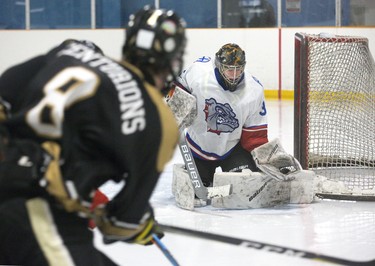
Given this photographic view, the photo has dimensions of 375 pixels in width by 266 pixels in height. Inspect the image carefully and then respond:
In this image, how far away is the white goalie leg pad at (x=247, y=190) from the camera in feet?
12.9

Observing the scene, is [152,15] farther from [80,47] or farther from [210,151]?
[210,151]

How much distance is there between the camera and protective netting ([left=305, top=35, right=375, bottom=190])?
15.3ft

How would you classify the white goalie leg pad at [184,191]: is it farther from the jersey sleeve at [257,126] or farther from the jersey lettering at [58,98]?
the jersey lettering at [58,98]

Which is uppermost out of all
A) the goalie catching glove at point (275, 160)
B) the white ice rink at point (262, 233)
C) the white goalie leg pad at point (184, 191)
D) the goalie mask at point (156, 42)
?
the goalie mask at point (156, 42)

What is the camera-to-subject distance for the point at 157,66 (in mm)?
1659

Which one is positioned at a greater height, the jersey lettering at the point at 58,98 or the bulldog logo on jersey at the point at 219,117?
the jersey lettering at the point at 58,98

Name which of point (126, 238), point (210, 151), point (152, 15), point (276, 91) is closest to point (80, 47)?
point (152, 15)

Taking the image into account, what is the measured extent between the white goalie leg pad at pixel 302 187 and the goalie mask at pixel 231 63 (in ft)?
1.84

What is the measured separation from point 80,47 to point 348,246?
6.14 feet

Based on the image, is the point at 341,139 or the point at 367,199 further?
the point at 341,139

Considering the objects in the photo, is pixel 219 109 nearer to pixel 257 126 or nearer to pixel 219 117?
pixel 219 117

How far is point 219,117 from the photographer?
13.7ft

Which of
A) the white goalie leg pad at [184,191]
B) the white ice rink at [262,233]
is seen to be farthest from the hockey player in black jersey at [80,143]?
the white goalie leg pad at [184,191]

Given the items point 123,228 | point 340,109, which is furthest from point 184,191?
point 123,228
